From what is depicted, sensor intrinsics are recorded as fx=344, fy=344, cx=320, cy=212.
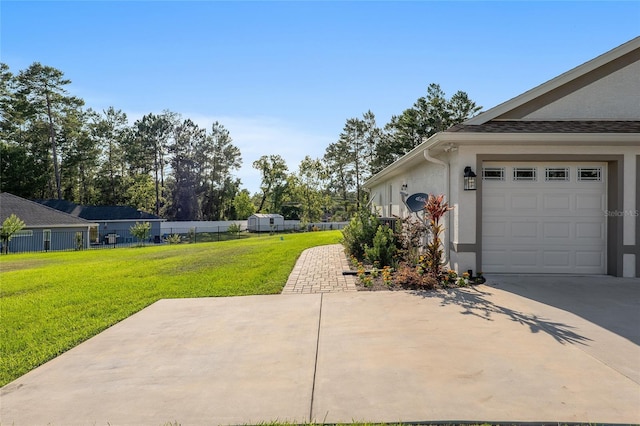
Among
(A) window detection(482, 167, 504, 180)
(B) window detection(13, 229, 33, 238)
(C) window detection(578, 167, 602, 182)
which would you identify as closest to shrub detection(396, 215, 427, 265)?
(A) window detection(482, 167, 504, 180)

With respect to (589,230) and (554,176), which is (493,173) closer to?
(554,176)

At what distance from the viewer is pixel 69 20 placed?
784cm

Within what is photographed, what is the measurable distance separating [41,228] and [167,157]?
1002 inches

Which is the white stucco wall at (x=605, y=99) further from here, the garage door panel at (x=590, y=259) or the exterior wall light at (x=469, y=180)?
the garage door panel at (x=590, y=259)

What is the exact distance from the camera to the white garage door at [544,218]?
299 inches

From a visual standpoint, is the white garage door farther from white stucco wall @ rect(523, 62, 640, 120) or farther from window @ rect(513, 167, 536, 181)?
white stucco wall @ rect(523, 62, 640, 120)

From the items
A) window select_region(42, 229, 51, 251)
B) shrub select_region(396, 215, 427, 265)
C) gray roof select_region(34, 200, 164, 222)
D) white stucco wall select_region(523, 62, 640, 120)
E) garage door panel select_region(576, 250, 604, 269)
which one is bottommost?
window select_region(42, 229, 51, 251)

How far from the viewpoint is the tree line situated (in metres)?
34.8

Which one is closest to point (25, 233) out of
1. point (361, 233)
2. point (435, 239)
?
point (361, 233)

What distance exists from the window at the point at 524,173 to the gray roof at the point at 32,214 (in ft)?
92.0

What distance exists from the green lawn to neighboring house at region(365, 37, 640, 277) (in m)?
4.53

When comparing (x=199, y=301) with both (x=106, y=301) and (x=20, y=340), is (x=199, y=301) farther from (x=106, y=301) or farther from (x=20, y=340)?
(x=20, y=340)

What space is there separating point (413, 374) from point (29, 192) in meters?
45.1

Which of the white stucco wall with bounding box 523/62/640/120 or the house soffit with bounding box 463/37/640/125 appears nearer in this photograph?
the house soffit with bounding box 463/37/640/125
